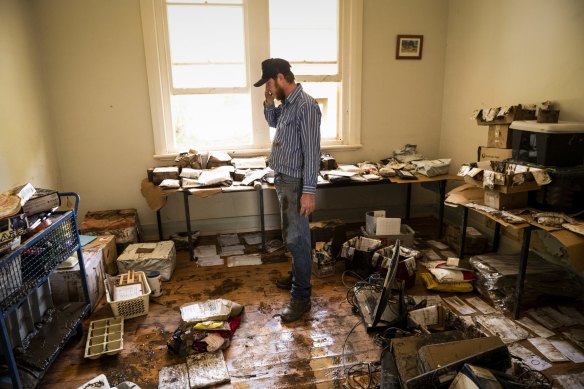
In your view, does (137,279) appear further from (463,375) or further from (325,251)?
(463,375)

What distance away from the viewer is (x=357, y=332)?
8.76ft

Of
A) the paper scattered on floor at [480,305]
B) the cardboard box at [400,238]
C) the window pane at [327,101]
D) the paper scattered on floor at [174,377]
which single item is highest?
the window pane at [327,101]

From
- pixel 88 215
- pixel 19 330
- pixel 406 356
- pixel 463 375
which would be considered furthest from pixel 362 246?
pixel 88 215

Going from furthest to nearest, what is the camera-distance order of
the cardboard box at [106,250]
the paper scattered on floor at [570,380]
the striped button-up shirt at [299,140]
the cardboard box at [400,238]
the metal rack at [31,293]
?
the cardboard box at [400,238] < the cardboard box at [106,250] < the striped button-up shirt at [299,140] < the paper scattered on floor at [570,380] < the metal rack at [31,293]

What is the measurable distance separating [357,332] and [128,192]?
2854mm

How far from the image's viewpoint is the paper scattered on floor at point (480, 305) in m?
2.89

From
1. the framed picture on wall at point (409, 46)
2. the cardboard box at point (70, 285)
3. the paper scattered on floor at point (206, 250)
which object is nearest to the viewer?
the cardboard box at point (70, 285)

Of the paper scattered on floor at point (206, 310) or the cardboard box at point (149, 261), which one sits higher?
the cardboard box at point (149, 261)

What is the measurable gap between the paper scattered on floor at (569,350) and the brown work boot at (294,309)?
1.61 m

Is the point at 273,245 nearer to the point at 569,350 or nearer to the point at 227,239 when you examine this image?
the point at 227,239

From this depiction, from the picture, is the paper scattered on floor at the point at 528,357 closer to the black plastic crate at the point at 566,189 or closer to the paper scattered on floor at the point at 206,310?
the black plastic crate at the point at 566,189

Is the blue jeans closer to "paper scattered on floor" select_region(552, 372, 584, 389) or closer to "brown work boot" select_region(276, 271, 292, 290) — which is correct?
"brown work boot" select_region(276, 271, 292, 290)

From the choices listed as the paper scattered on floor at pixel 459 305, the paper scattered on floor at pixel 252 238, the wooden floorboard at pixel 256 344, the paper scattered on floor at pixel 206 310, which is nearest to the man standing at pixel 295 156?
the wooden floorboard at pixel 256 344

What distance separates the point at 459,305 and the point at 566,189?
109cm
